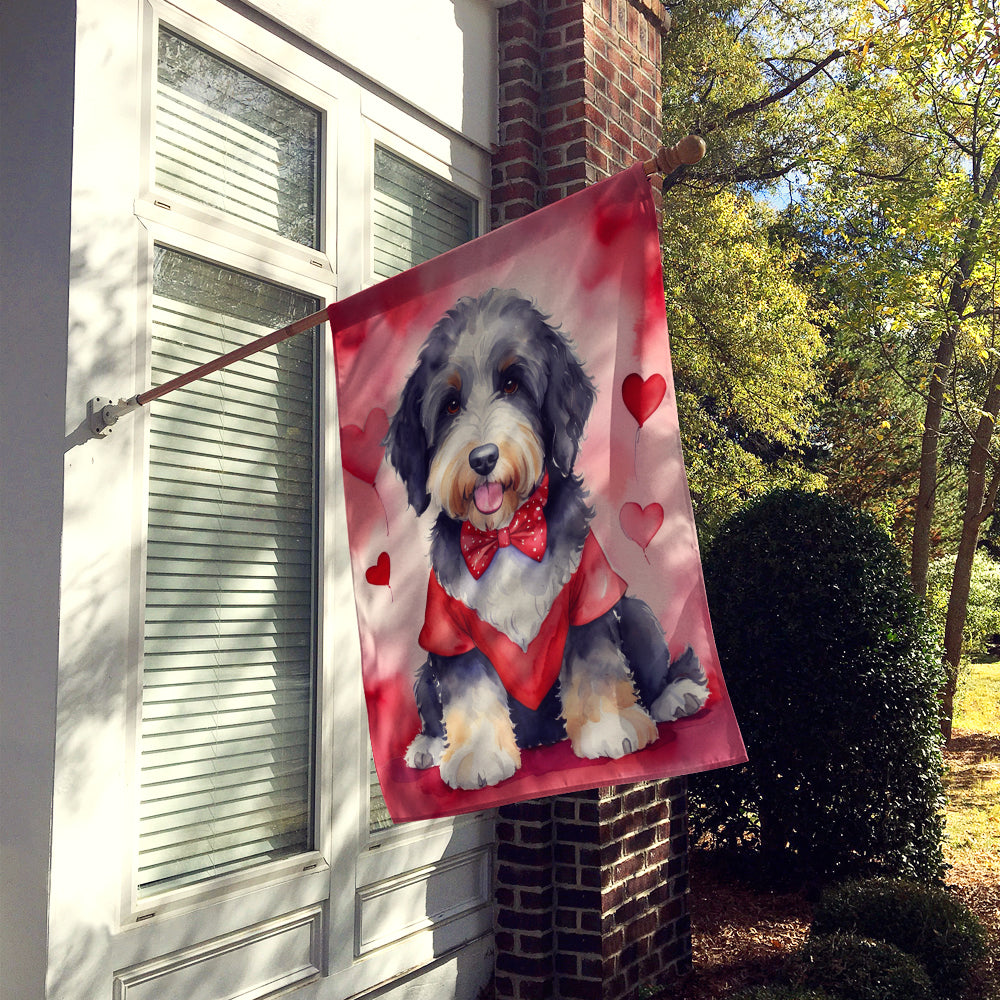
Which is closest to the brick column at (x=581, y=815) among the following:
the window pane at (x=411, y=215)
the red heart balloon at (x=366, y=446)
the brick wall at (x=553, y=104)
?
the brick wall at (x=553, y=104)

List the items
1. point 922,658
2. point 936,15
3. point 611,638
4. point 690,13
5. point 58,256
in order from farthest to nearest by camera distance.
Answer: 1. point 690,13
2. point 936,15
3. point 922,658
4. point 58,256
5. point 611,638

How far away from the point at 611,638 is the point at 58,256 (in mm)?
1905

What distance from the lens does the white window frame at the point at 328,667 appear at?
303 cm

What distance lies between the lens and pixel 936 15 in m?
8.08

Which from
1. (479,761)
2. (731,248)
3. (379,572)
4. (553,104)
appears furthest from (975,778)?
(379,572)

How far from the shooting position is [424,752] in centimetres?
261

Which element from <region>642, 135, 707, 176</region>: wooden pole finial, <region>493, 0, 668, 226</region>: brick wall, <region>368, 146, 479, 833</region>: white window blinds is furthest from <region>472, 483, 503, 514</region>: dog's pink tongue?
<region>493, 0, 668, 226</region>: brick wall

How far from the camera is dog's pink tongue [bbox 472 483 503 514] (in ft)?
8.68

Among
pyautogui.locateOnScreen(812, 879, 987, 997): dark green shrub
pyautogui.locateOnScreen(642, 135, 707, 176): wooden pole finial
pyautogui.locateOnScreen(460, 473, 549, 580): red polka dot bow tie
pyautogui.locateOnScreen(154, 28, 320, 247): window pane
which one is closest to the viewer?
pyautogui.locateOnScreen(642, 135, 707, 176): wooden pole finial

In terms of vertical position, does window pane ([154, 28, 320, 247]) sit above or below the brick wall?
below

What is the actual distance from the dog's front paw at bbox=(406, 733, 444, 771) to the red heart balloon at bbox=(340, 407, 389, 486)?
69cm

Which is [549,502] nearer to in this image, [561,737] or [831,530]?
[561,737]

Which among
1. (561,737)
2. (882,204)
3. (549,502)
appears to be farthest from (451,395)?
(882,204)

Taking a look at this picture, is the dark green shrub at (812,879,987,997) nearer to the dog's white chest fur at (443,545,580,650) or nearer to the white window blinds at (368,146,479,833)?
the white window blinds at (368,146,479,833)
